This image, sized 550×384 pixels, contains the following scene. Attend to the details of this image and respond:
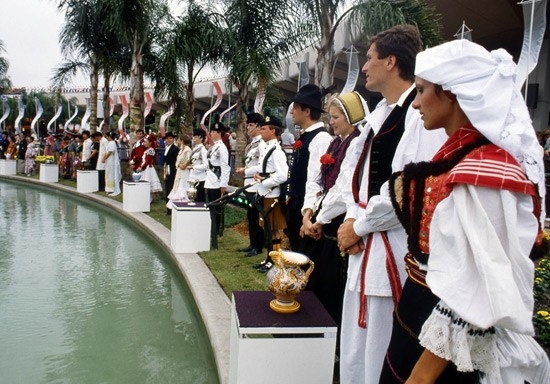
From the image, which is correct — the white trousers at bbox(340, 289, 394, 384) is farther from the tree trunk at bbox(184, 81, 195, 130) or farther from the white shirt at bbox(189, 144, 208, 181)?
the tree trunk at bbox(184, 81, 195, 130)

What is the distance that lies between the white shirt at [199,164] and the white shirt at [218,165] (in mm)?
364

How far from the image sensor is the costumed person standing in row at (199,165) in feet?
26.9

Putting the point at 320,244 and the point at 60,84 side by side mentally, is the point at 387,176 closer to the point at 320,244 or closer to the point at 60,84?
the point at 320,244

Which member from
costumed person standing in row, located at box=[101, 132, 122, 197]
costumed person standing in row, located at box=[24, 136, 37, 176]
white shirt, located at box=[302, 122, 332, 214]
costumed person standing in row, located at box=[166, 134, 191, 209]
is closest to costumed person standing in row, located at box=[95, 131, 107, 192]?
costumed person standing in row, located at box=[101, 132, 122, 197]

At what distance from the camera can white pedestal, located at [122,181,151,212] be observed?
382 inches

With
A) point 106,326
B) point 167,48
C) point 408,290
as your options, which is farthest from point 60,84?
point 408,290

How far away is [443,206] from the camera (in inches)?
51.6

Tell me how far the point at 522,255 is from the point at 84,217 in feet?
32.2

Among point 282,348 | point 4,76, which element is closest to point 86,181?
point 282,348

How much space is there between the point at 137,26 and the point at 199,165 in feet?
20.0

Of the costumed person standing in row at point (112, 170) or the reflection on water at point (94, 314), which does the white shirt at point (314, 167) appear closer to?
the reflection on water at point (94, 314)

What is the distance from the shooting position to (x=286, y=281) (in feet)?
7.97

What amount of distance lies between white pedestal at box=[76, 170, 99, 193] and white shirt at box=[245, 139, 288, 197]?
8.66 metres

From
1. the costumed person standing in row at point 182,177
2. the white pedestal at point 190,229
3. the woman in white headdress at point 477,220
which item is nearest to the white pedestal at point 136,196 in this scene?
the costumed person standing in row at point 182,177
